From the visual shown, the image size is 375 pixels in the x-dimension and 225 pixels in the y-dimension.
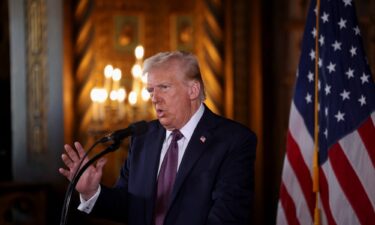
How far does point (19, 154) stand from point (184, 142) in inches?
157

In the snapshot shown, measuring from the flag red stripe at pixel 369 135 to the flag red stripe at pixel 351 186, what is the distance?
13cm

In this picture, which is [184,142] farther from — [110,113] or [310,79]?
[110,113]

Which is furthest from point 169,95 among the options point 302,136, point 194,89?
point 302,136

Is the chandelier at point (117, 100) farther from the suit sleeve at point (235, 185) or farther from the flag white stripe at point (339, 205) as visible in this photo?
the suit sleeve at point (235, 185)

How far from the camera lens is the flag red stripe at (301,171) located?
371cm

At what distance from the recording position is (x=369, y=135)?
11.3ft

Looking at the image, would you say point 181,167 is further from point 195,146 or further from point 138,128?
point 138,128

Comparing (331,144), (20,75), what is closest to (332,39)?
(331,144)

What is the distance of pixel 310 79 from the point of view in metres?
3.78

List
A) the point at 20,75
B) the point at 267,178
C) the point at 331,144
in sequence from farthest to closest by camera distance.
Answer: the point at 20,75 < the point at 267,178 < the point at 331,144

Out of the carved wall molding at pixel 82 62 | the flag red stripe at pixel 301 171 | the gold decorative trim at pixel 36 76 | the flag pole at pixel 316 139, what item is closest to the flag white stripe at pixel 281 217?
the flag red stripe at pixel 301 171

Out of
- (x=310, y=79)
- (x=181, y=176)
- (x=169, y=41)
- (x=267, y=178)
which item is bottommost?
(x=267, y=178)

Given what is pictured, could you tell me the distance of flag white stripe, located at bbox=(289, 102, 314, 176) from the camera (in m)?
3.73

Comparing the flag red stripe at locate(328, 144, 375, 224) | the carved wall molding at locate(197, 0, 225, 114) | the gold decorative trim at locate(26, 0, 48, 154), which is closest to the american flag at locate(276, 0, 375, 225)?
the flag red stripe at locate(328, 144, 375, 224)
